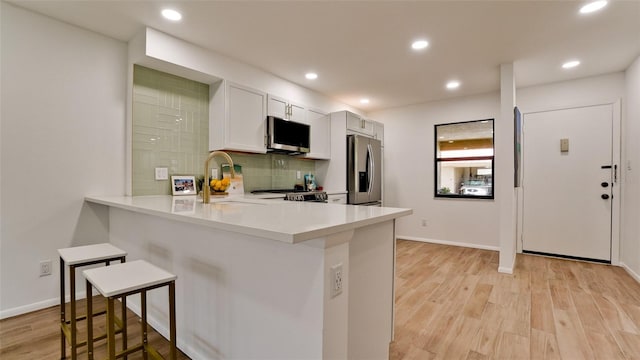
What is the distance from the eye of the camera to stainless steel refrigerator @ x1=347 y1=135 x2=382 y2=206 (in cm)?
432

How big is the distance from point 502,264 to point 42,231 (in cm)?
459

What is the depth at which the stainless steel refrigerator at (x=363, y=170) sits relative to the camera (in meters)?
4.32

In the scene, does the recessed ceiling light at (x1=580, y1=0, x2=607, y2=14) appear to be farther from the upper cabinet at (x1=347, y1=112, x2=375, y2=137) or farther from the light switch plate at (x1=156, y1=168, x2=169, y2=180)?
the light switch plate at (x1=156, y1=168, x2=169, y2=180)

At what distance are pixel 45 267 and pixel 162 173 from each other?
3.87 feet

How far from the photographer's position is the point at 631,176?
3.38 meters

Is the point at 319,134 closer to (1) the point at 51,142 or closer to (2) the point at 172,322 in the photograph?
(1) the point at 51,142

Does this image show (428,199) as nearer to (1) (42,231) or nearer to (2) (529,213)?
(2) (529,213)

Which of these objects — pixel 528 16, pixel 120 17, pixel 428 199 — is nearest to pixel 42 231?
pixel 120 17

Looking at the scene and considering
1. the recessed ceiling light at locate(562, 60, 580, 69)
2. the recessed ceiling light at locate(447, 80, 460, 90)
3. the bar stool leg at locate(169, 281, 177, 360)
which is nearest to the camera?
the bar stool leg at locate(169, 281, 177, 360)

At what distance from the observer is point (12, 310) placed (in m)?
2.27

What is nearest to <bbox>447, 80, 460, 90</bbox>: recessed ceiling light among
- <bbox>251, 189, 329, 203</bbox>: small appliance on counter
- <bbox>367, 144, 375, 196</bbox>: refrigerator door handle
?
<bbox>367, 144, 375, 196</bbox>: refrigerator door handle

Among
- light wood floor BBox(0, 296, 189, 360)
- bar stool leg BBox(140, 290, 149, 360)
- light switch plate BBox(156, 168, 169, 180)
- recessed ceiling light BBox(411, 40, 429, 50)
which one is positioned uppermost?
recessed ceiling light BBox(411, 40, 429, 50)

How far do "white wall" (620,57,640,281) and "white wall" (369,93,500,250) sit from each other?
136 cm

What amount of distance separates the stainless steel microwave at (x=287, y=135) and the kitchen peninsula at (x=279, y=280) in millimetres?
1815
